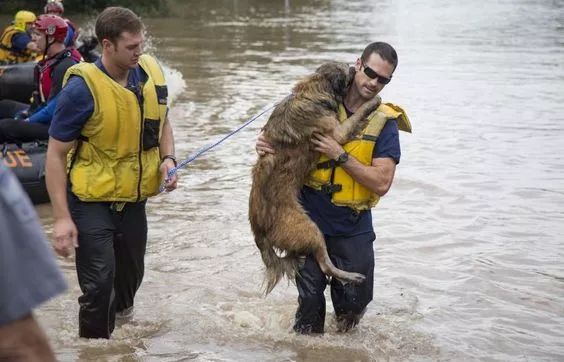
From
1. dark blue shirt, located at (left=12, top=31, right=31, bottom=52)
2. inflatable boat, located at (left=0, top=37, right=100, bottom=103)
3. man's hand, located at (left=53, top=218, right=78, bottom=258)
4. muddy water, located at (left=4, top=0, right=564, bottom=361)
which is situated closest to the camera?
man's hand, located at (left=53, top=218, right=78, bottom=258)

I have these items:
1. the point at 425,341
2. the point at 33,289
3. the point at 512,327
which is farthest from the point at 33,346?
the point at 512,327

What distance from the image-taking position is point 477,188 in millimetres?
10055

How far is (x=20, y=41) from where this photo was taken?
12.4 meters

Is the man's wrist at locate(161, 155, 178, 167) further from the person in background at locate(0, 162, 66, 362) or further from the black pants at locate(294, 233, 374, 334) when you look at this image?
the person in background at locate(0, 162, 66, 362)

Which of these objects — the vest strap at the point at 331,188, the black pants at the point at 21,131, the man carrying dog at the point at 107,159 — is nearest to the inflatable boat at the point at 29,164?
the black pants at the point at 21,131

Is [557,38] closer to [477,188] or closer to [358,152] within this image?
[477,188]

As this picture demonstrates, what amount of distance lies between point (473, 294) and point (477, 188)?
332 centimetres

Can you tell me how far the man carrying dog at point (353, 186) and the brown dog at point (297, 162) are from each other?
0.18ft

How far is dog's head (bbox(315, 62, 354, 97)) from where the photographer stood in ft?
17.0

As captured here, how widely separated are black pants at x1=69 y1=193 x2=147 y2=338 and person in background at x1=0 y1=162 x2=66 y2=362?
2944mm

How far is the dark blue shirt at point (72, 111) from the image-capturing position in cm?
489

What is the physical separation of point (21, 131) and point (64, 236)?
4.46 meters

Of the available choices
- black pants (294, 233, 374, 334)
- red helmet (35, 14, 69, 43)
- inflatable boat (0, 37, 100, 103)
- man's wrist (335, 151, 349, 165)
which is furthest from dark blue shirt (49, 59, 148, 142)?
inflatable boat (0, 37, 100, 103)

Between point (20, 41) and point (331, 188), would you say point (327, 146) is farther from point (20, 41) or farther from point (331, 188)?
point (20, 41)
